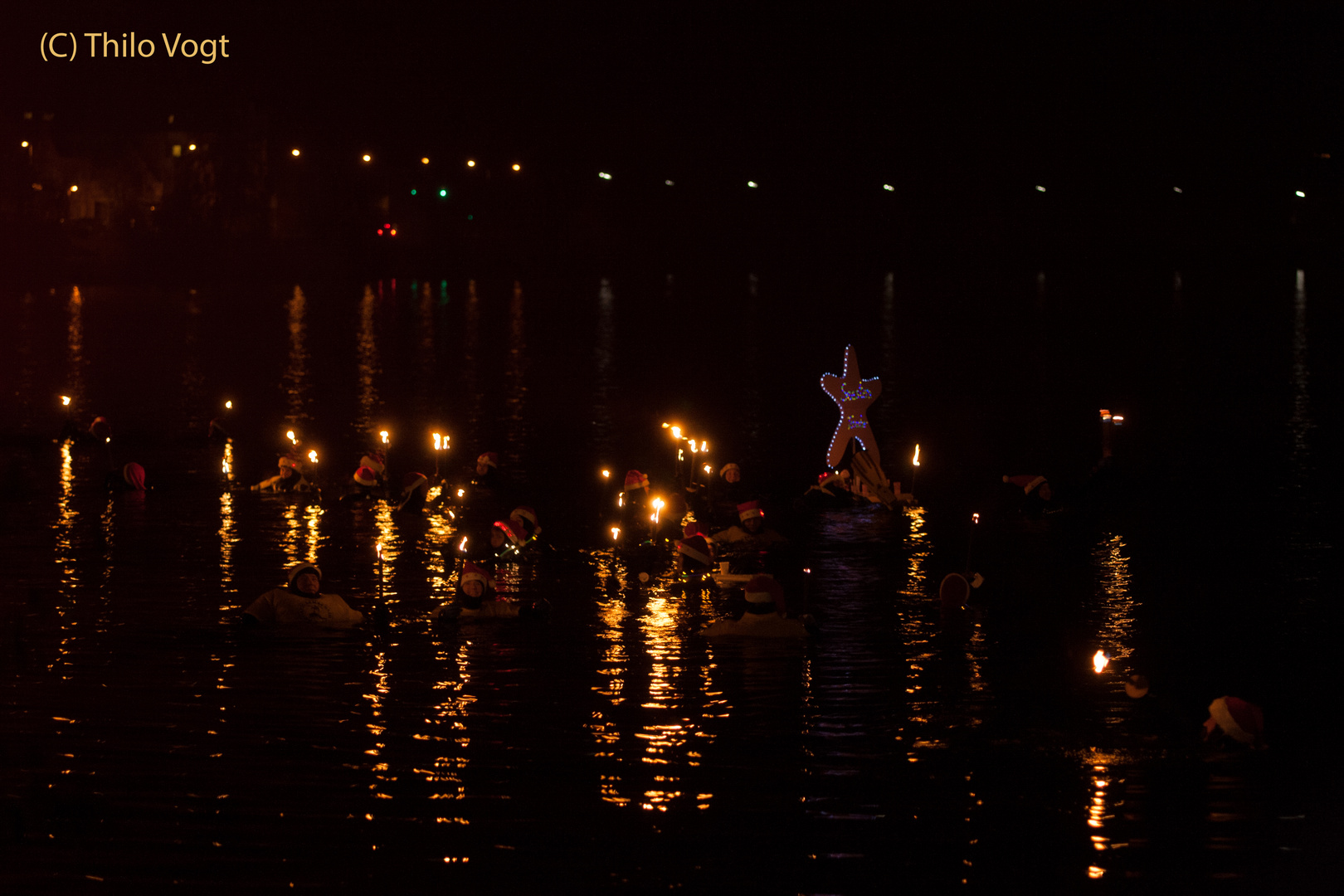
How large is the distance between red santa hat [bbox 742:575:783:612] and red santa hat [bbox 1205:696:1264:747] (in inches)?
198

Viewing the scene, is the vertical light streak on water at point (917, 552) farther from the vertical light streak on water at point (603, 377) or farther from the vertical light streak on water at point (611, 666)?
the vertical light streak on water at point (603, 377)

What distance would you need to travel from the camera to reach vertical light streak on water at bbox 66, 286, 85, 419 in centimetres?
3564

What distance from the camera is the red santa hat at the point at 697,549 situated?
1780cm

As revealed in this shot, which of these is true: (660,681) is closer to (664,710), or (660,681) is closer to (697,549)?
(664,710)

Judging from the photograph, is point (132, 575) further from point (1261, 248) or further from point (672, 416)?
point (1261, 248)

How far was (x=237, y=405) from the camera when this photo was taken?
3622cm

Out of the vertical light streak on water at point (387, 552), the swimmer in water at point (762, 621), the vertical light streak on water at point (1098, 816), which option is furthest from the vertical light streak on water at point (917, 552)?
the vertical light streak on water at point (387, 552)

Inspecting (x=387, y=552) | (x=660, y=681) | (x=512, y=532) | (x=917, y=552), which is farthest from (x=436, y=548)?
(x=917, y=552)

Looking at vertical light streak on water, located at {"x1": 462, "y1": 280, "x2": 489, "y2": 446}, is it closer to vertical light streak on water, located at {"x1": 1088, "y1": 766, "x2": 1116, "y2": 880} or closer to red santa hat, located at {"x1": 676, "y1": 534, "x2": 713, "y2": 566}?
red santa hat, located at {"x1": 676, "y1": 534, "x2": 713, "y2": 566}

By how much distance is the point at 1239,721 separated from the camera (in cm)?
1140

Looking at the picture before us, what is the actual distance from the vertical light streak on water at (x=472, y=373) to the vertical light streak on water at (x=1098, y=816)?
19960 millimetres

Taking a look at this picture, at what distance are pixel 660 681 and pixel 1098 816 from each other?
4.80m

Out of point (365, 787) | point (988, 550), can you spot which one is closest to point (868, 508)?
point (988, 550)

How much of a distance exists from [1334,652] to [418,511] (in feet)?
47.3
